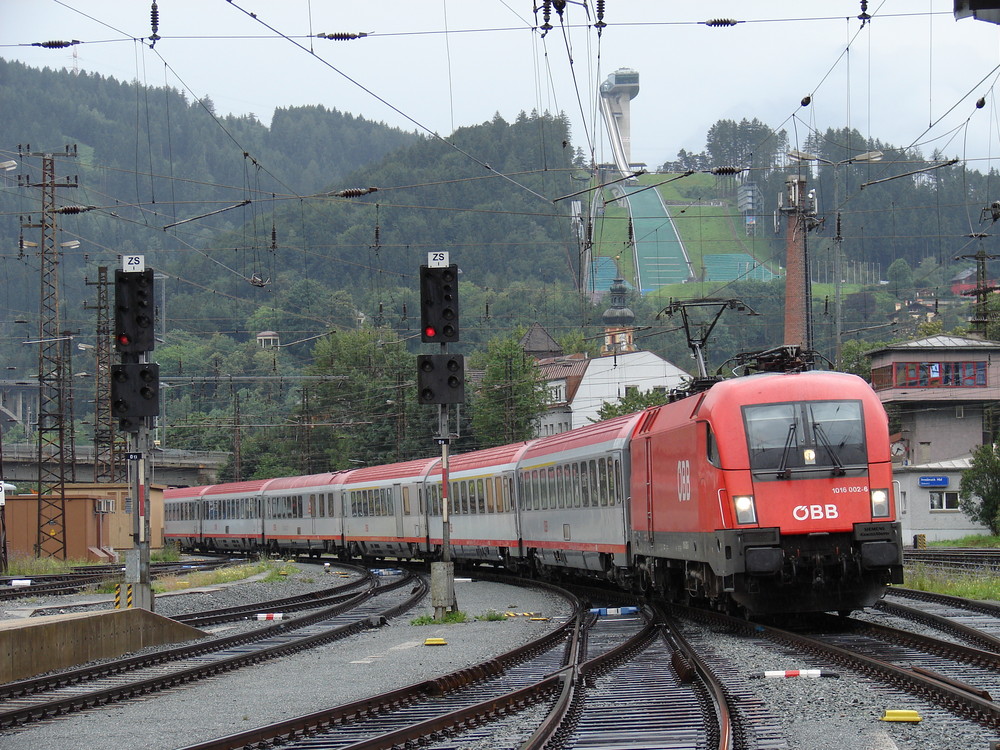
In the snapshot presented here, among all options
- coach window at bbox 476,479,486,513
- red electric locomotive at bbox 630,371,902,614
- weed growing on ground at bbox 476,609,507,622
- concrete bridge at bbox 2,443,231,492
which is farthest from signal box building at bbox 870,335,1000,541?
red electric locomotive at bbox 630,371,902,614

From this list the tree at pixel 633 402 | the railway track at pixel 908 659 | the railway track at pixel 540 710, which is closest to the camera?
the railway track at pixel 540 710

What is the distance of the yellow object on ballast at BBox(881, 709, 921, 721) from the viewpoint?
29.8ft

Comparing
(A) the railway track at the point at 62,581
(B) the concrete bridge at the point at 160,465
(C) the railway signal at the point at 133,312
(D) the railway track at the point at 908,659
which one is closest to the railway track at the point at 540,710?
(D) the railway track at the point at 908,659

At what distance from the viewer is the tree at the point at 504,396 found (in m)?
88.2

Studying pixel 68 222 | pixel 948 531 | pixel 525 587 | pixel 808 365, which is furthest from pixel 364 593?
pixel 68 222

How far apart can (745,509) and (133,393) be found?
8835 millimetres

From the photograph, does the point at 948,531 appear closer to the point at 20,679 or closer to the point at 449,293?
the point at 449,293

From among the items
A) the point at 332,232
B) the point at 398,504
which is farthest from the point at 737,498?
the point at 332,232

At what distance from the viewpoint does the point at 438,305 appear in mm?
20047

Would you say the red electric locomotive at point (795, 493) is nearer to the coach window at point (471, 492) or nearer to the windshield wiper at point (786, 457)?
the windshield wiper at point (786, 457)

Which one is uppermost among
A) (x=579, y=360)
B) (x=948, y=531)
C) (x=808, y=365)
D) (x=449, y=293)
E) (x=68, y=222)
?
(x=68, y=222)

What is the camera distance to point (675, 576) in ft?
65.4

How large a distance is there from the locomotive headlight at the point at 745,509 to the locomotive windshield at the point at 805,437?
0.37m

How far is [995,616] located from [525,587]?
13109 mm
